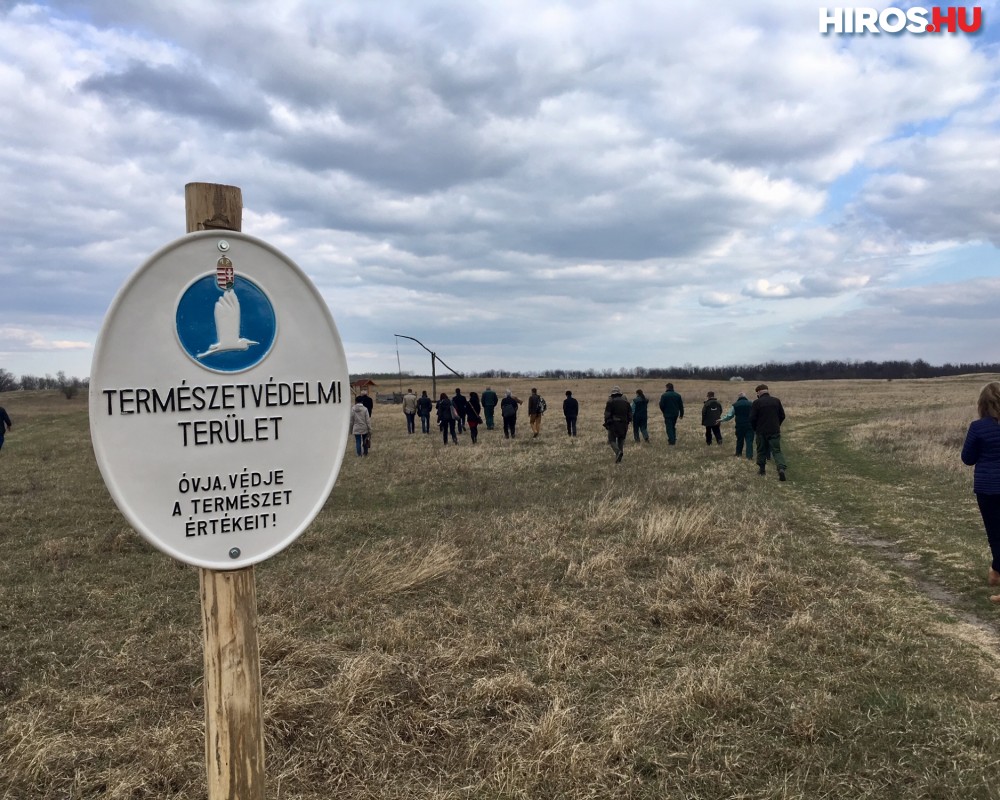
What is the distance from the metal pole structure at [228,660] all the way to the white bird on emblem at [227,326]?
26 cm

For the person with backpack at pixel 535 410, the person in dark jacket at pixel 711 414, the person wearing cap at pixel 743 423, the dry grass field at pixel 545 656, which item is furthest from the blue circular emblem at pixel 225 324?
the person with backpack at pixel 535 410

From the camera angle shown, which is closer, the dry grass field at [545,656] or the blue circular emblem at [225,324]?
the blue circular emblem at [225,324]

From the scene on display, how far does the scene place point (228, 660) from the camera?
227 centimetres

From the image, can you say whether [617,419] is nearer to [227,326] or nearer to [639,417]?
[639,417]

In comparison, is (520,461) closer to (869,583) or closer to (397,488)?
(397,488)

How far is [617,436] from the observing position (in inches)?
671

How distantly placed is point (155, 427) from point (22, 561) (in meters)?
8.12

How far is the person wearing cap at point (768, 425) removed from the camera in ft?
46.4

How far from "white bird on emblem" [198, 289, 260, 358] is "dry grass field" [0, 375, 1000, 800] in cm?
261

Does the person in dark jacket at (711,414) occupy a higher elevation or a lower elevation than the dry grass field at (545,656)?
higher

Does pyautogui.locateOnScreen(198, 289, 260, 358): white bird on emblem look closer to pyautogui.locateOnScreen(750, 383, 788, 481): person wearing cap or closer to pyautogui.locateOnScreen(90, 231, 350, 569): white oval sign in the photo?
pyautogui.locateOnScreen(90, 231, 350, 569): white oval sign

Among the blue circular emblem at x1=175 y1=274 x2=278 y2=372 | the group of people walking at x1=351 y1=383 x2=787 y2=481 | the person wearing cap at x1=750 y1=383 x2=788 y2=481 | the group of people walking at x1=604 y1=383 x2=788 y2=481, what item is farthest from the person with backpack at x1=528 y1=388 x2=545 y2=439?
the blue circular emblem at x1=175 y1=274 x2=278 y2=372

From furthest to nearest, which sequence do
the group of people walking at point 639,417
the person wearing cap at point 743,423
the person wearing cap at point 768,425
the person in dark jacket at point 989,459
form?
1. the person wearing cap at point 743,423
2. the group of people walking at point 639,417
3. the person wearing cap at point 768,425
4. the person in dark jacket at point 989,459

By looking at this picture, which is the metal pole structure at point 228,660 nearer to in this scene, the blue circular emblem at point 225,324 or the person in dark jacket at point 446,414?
the blue circular emblem at point 225,324
